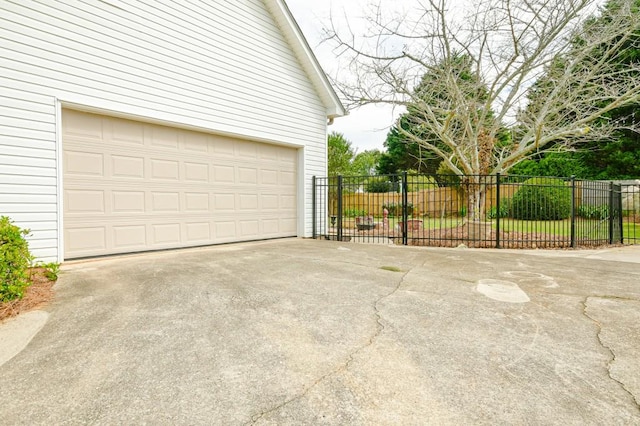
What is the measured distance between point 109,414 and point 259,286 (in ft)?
7.62

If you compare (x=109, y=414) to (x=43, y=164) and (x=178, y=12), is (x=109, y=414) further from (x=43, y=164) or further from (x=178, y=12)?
(x=178, y=12)

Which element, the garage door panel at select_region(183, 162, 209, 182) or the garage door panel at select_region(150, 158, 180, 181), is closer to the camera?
the garage door panel at select_region(150, 158, 180, 181)

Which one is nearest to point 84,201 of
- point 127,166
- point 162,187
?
point 127,166

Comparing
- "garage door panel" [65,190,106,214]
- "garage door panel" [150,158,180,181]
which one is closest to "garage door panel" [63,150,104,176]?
"garage door panel" [65,190,106,214]

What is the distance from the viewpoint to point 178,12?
632cm

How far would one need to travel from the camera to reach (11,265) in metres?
3.17

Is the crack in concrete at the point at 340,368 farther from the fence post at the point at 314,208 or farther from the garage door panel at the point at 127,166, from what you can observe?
the fence post at the point at 314,208

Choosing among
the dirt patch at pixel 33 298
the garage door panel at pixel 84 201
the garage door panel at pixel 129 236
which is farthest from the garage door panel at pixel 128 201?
the dirt patch at pixel 33 298

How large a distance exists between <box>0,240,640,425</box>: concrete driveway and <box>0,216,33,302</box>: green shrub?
1.21 feet

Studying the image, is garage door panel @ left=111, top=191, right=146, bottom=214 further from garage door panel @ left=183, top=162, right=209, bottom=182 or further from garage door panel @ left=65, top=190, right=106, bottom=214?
garage door panel @ left=183, top=162, right=209, bottom=182

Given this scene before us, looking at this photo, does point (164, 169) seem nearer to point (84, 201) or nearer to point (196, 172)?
point (196, 172)

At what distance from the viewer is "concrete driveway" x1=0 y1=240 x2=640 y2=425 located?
5.83ft

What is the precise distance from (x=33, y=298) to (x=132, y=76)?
386cm

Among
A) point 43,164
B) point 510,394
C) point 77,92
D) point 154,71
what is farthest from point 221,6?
point 510,394
